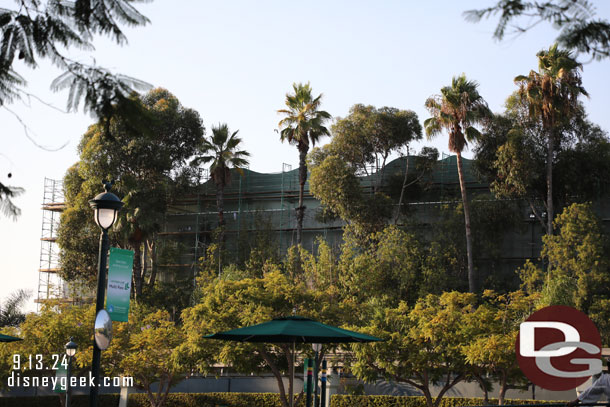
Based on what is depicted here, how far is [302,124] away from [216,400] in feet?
60.1

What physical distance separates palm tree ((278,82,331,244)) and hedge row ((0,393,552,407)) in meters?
13.6

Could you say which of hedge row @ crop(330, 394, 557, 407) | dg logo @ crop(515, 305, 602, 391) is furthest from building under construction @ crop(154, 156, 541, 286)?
dg logo @ crop(515, 305, 602, 391)

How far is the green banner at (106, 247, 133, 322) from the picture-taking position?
550 inches

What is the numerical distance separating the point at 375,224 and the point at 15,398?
20.5m

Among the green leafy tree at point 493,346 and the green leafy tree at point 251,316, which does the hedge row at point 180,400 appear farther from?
the green leafy tree at point 493,346

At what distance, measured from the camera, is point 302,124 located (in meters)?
48.6

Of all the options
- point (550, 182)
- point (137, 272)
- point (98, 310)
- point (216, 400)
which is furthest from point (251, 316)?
point (137, 272)

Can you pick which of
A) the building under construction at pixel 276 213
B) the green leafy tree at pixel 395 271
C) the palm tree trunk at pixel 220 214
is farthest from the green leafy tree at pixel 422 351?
the palm tree trunk at pixel 220 214

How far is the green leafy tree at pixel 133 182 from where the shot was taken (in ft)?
156

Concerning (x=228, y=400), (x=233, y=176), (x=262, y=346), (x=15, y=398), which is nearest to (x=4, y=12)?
(x=262, y=346)

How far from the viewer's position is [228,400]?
119ft

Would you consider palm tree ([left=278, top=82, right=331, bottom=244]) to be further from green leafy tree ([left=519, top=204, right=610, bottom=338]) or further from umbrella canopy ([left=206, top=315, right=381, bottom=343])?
umbrella canopy ([left=206, top=315, right=381, bottom=343])

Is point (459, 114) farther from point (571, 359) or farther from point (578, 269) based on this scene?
point (571, 359)

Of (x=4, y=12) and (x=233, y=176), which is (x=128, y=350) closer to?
(x=233, y=176)
